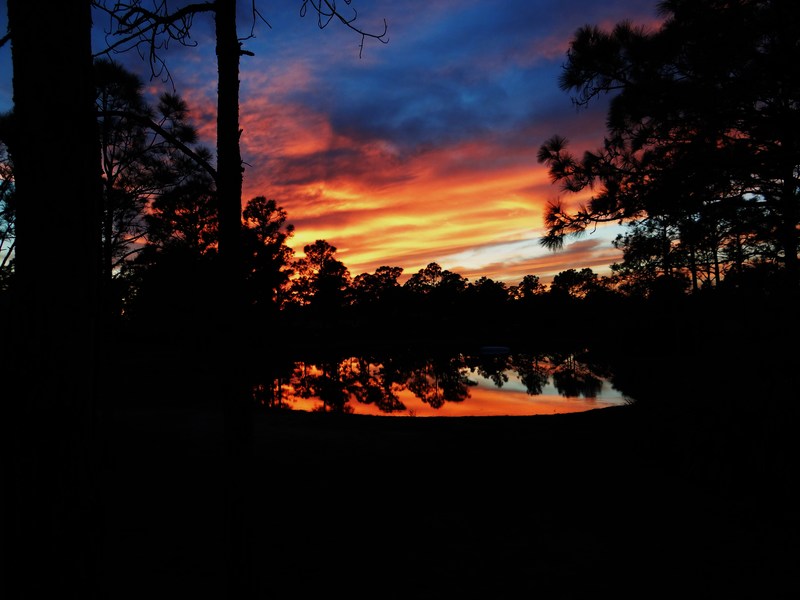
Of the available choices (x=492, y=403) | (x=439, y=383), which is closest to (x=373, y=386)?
(x=439, y=383)

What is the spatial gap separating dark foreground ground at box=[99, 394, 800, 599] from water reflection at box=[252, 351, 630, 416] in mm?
8894

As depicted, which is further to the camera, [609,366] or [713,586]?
[609,366]

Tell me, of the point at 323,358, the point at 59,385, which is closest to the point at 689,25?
the point at 59,385

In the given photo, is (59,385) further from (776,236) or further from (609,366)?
(609,366)

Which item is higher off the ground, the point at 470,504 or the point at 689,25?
the point at 689,25

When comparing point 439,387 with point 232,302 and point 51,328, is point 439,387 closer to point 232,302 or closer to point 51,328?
point 232,302

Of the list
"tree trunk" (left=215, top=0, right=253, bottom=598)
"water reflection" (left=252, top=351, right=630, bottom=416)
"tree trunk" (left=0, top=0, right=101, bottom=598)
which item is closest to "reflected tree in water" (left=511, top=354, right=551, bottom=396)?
"water reflection" (left=252, top=351, right=630, bottom=416)

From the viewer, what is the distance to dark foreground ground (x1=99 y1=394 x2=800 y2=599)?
13.4 ft

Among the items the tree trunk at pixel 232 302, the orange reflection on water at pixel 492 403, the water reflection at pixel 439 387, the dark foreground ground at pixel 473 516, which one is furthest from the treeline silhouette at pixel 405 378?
the tree trunk at pixel 232 302

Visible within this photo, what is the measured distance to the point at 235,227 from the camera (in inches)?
133

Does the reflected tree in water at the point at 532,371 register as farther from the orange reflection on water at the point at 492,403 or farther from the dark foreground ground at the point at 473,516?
the dark foreground ground at the point at 473,516

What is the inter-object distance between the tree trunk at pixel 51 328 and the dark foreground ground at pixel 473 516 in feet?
0.99

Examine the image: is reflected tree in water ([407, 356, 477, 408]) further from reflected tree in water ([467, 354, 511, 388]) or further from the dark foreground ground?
the dark foreground ground

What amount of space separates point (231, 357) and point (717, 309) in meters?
11.2
